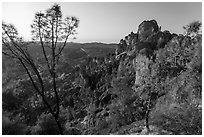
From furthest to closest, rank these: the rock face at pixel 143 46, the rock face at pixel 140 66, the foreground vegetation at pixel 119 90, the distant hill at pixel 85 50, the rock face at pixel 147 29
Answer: the distant hill at pixel 85 50
the rock face at pixel 147 29
the rock face at pixel 143 46
the rock face at pixel 140 66
the foreground vegetation at pixel 119 90

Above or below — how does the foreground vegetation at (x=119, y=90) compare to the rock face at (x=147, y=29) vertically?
below

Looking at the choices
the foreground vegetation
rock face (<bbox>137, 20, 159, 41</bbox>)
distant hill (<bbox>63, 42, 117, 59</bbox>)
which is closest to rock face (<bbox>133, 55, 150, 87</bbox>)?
the foreground vegetation

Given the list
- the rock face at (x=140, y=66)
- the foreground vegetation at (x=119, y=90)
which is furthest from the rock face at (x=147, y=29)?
the rock face at (x=140, y=66)

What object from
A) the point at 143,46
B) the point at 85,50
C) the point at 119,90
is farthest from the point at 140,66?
the point at 85,50

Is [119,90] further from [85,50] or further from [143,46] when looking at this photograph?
[85,50]

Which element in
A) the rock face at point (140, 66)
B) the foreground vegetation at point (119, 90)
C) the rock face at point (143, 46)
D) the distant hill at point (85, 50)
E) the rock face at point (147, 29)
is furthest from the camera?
the distant hill at point (85, 50)

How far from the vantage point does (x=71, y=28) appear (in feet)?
22.6

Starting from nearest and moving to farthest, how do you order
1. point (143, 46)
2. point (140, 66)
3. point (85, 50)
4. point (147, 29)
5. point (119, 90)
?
point (119, 90) < point (140, 66) < point (143, 46) < point (147, 29) < point (85, 50)

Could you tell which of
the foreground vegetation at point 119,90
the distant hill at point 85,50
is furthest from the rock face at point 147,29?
the distant hill at point 85,50

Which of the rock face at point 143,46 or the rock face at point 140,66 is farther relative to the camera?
the rock face at point 143,46

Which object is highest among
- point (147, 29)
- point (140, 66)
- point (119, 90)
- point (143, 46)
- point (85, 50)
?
point (147, 29)

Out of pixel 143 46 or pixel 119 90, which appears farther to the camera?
pixel 143 46

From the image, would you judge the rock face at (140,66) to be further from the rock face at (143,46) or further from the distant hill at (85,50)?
the distant hill at (85,50)

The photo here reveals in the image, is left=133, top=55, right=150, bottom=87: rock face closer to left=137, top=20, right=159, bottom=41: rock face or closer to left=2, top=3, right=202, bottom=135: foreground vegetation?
left=2, top=3, right=202, bottom=135: foreground vegetation
